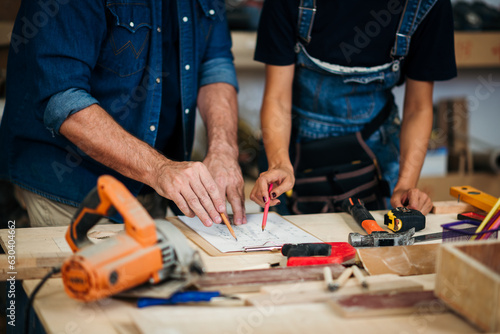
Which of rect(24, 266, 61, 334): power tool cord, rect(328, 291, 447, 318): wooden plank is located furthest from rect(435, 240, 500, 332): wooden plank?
rect(24, 266, 61, 334): power tool cord

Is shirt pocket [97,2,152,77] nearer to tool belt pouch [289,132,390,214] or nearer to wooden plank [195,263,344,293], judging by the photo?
tool belt pouch [289,132,390,214]

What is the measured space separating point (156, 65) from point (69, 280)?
0.80m

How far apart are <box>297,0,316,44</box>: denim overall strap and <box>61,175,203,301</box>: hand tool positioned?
871 millimetres

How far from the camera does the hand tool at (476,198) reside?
1.40 meters

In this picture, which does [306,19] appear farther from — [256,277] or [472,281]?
[472,281]

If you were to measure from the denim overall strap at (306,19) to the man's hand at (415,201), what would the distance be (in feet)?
1.77

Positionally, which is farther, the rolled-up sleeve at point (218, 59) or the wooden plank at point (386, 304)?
the rolled-up sleeve at point (218, 59)

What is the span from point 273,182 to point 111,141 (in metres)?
0.43

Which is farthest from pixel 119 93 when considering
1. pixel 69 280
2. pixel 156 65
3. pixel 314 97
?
pixel 69 280

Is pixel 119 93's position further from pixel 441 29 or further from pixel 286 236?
pixel 441 29

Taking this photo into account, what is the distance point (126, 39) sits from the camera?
4.76 feet

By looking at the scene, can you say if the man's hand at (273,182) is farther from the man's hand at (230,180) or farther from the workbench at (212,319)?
the workbench at (212,319)

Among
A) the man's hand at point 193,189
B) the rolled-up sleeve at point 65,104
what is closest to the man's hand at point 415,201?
the man's hand at point 193,189

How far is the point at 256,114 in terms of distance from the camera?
308cm
